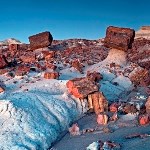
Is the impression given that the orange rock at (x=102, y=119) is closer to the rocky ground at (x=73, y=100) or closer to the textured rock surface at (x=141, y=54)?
the rocky ground at (x=73, y=100)

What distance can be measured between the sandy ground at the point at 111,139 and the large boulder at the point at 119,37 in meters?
11.8

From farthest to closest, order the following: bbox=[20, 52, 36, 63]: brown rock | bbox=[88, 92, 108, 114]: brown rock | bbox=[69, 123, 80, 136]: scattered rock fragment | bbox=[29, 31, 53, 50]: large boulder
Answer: bbox=[29, 31, 53, 50]: large boulder < bbox=[20, 52, 36, 63]: brown rock < bbox=[88, 92, 108, 114]: brown rock < bbox=[69, 123, 80, 136]: scattered rock fragment

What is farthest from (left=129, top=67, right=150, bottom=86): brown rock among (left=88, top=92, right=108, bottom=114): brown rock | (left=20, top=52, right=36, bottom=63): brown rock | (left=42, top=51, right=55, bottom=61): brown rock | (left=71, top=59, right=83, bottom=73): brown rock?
(left=88, top=92, right=108, bottom=114): brown rock

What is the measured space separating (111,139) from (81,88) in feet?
14.6

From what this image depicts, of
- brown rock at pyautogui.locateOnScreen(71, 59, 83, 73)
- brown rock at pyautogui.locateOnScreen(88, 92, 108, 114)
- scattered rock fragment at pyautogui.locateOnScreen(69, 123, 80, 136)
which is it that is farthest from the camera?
brown rock at pyautogui.locateOnScreen(71, 59, 83, 73)

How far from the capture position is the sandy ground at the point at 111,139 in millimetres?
13484

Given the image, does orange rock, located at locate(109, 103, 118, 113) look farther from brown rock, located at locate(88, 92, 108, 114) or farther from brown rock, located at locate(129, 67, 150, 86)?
brown rock, located at locate(129, 67, 150, 86)

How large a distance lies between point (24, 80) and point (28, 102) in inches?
173

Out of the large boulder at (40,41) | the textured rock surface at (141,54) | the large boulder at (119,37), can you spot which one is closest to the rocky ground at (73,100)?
the large boulder at (119,37)

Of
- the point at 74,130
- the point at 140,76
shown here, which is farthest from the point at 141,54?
the point at 74,130

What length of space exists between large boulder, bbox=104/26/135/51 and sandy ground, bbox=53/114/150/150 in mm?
11803

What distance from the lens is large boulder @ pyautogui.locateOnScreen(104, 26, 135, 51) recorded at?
90.4 feet

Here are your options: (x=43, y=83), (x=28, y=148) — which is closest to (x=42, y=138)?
(x=28, y=148)

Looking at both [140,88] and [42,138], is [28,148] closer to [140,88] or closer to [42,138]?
[42,138]
